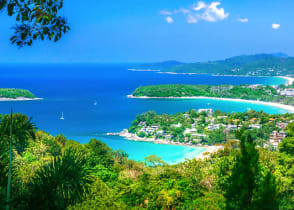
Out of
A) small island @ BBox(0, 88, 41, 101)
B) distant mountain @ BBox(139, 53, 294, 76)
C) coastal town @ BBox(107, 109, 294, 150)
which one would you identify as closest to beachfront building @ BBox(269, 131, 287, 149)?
coastal town @ BBox(107, 109, 294, 150)

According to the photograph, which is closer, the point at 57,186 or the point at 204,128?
the point at 57,186

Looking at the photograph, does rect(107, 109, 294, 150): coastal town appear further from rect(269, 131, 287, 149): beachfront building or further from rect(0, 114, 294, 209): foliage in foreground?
rect(0, 114, 294, 209): foliage in foreground

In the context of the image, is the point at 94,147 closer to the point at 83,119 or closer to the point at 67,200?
the point at 67,200

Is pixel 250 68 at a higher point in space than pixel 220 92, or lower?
higher

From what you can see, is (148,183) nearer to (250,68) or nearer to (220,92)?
(220,92)

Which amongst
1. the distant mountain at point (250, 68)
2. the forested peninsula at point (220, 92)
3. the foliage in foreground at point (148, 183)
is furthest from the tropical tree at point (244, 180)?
the distant mountain at point (250, 68)

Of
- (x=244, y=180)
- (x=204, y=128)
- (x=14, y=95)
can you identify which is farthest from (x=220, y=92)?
(x=244, y=180)
